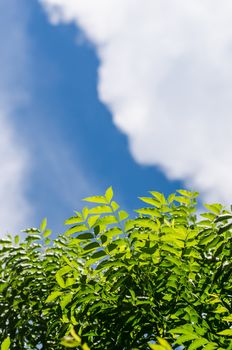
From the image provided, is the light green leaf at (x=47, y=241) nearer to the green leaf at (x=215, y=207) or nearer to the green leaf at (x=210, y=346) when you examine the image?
the green leaf at (x=215, y=207)

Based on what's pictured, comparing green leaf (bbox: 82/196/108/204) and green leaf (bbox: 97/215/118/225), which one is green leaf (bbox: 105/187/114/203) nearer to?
green leaf (bbox: 82/196/108/204)

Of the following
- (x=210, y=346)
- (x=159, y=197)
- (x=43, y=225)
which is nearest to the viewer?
(x=210, y=346)

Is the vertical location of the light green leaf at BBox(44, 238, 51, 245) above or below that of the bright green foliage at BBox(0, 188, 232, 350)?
above

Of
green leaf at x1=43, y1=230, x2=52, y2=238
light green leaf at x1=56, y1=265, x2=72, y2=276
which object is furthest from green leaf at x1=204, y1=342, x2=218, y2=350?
green leaf at x1=43, y1=230, x2=52, y2=238

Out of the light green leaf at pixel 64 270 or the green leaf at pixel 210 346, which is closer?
the green leaf at pixel 210 346

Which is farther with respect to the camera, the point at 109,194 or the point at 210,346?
the point at 109,194

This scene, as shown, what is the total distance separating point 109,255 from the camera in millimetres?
5773

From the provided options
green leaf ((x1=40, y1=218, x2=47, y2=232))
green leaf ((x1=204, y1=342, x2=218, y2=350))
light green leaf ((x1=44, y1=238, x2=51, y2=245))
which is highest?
green leaf ((x1=40, y1=218, x2=47, y2=232))

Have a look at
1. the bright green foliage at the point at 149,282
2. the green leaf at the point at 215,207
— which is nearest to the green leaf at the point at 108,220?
the bright green foliage at the point at 149,282

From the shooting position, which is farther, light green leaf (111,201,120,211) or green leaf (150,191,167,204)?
green leaf (150,191,167,204)

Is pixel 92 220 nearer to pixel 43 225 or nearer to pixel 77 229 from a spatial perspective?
pixel 77 229

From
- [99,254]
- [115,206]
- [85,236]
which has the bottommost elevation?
[99,254]

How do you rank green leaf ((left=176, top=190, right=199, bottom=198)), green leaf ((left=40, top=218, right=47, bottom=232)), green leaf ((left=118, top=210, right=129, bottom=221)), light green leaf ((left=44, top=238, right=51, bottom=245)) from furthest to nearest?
1. light green leaf ((left=44, top=238, right=51, bottom=245))
2. green leaf ((left=40, top=218, right=47, bottom=232))
3. green leaf ((left=176, top=190, right=199, bottom=198))
4. green leaf ((left=118, top=210, right=129, bottom=221))

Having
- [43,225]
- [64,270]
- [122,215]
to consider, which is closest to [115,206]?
[122,215]
